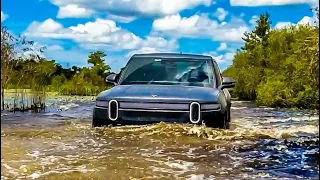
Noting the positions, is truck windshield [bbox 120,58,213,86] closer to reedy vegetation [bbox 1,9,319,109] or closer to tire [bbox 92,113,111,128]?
tire [bbox 92,113,111,128]

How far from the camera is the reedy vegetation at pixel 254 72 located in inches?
841

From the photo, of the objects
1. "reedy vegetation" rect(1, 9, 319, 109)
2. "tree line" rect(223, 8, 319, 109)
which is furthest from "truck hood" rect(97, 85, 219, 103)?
"tree line" rect(223, 8, 319, 109)

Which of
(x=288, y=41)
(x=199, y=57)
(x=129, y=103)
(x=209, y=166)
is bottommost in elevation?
(x=209, y=166)

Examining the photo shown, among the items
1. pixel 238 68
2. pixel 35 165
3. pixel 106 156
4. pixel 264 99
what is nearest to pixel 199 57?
pixel 106 156

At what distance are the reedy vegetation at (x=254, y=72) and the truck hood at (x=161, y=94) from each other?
Answer: 386 inches

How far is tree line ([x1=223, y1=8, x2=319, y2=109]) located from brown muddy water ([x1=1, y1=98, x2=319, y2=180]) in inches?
701

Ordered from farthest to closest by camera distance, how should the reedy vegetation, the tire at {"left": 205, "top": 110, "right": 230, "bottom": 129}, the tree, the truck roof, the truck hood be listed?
the tree
the reedy vegetation
the truck roof
the tire at {"left": 205, "top": 110, "right": 230, "bottom": 129}
the truck hood

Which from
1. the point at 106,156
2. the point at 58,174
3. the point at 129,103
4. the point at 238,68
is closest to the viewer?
the point at 58,174

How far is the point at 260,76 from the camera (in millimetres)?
45094

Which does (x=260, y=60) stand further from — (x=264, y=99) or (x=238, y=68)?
(x=264, y=99)

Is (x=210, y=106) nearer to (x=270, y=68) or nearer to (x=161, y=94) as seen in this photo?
(x=161, y=94)

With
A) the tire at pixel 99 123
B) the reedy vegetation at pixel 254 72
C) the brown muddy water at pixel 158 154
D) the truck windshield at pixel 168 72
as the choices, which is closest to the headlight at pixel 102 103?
the tire at pixel 99 123

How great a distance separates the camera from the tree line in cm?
3002

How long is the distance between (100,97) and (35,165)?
6.76 ft
